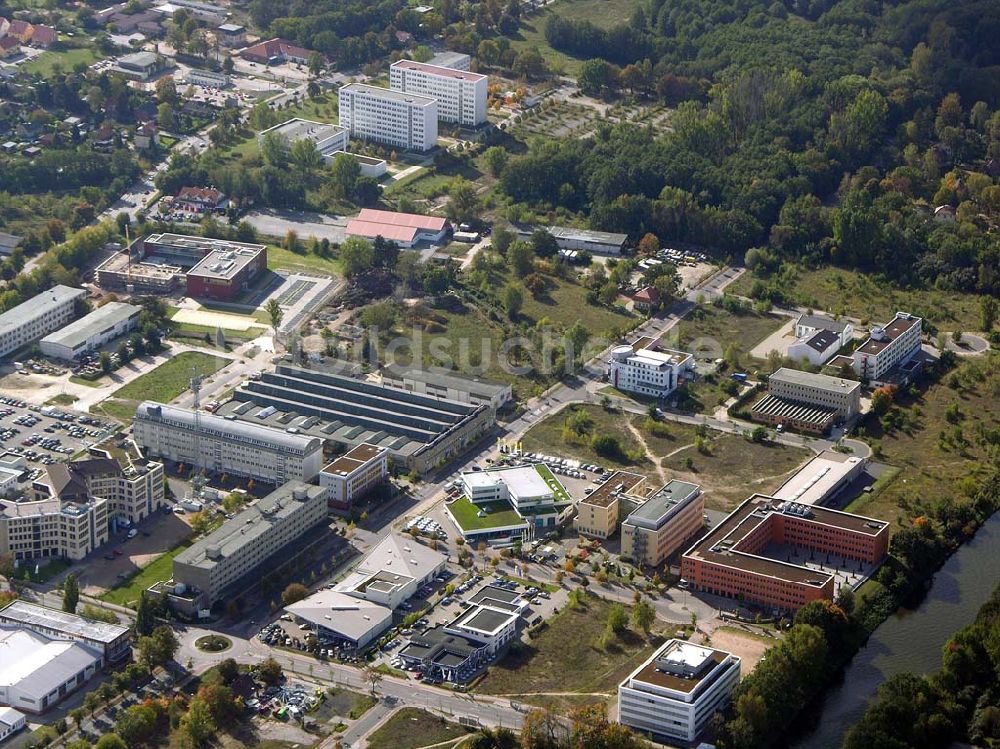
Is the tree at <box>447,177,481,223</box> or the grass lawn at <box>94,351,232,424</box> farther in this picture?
the tree at <box>447,177,481,223</box>

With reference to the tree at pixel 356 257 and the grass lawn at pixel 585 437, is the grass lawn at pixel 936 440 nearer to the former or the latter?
the grass lawn at pixel 585 437

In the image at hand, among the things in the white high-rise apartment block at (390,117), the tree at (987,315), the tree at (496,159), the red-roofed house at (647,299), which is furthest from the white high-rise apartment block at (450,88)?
the tree at (987,315)

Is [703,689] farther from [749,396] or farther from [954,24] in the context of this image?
[954,24]

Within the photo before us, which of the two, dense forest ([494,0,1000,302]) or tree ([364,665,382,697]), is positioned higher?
tree ([364,665,382,697])

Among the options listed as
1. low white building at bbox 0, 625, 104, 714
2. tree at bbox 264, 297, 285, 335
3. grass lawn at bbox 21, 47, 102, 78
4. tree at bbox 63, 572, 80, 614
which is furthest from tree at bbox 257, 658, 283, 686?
grass lawn at bbox 21, 47, 102, 78

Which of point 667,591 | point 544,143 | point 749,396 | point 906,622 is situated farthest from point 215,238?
point 906,622

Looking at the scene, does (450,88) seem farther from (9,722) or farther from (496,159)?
(9,722)

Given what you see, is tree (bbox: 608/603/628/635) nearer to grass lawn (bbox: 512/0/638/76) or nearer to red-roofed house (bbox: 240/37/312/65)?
grass lawn (bbox: 512/0/638/76)
